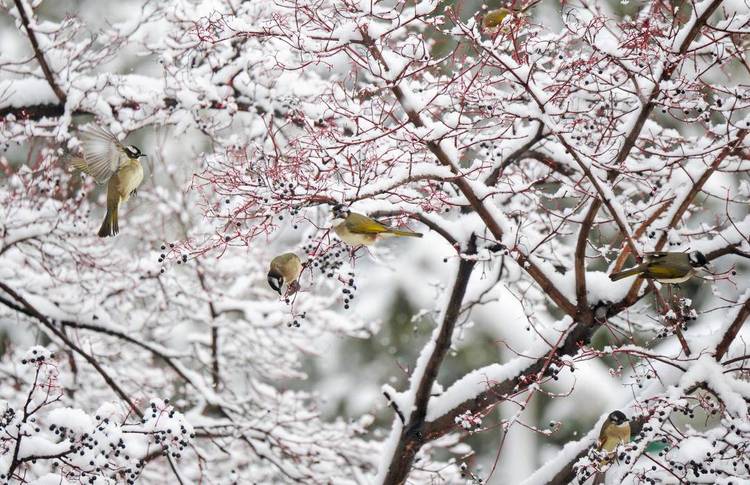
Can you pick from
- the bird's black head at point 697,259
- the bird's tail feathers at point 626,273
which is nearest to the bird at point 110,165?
the bird's tail feathers at point 626,273

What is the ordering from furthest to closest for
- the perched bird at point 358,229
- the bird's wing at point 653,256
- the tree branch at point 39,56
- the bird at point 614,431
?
the tree branch at point 39,56 → the bird at point 614,431 → the bird's wing at point 653,256 → the perched bird at point 358,229

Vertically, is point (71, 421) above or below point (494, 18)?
below

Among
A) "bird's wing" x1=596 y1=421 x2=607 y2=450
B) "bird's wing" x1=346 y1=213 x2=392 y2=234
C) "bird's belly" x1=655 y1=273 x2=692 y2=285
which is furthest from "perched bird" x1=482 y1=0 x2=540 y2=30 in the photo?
"bird's wing" x1=596 y1=421 x2=607 y2=450

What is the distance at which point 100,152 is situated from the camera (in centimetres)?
372

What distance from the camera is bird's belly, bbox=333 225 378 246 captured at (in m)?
3.32

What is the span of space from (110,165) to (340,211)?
1396 mm

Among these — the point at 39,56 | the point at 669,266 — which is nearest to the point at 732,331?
the point at 669,266

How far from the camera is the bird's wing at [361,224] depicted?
3268 millimetres

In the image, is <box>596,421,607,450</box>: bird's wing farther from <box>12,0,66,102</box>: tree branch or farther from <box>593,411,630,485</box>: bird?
<box>12,0,66,102</box>: tree branch

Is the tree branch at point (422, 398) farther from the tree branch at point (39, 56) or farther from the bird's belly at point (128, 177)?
the tree branch at point (39, 56)

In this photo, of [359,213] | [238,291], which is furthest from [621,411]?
[238,291]

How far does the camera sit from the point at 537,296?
606cm

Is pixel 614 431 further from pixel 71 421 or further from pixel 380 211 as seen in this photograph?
pixel 71 421

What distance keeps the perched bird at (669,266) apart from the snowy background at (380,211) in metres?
0.14
